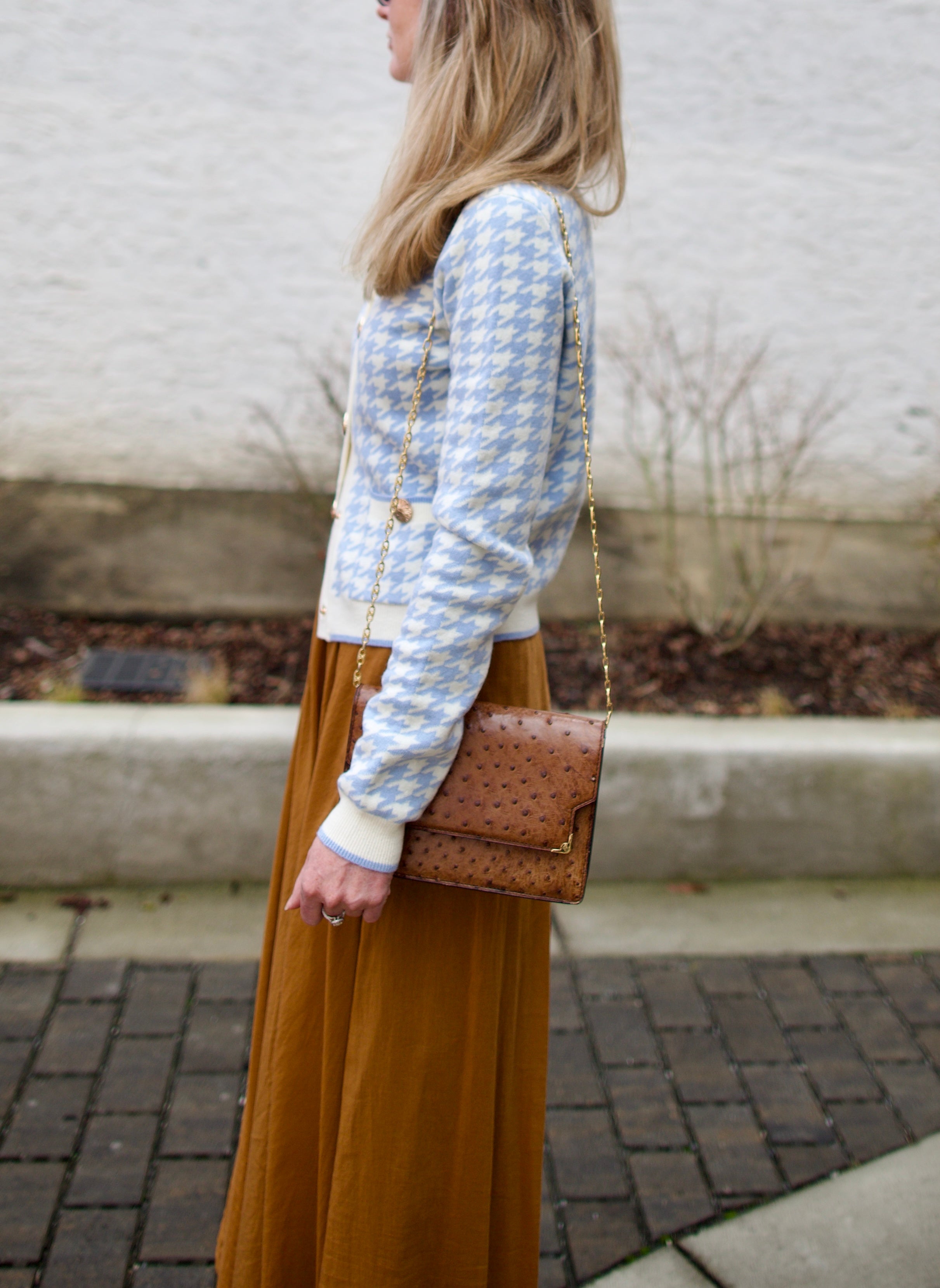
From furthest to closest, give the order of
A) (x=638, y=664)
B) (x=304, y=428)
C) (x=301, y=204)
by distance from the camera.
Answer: (x=304, y=428) < (x=301, y=204) < (x=638, y=664)

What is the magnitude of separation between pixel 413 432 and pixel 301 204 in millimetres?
3314

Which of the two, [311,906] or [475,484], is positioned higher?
[475,484]

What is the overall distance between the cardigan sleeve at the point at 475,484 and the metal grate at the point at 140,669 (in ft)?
7.78

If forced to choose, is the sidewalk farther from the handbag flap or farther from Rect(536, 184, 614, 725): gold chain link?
Rect(536, 184, 614, 725): gold chain link

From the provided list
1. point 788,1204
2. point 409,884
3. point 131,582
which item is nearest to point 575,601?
point 131,582

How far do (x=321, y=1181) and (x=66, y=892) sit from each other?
69.7 inches

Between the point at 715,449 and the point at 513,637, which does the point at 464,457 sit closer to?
the point at 513,637

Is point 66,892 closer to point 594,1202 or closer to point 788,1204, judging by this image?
point 594,1202

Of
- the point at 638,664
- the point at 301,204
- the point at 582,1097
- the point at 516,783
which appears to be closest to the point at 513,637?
the point at 516,783

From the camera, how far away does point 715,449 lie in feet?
14.7

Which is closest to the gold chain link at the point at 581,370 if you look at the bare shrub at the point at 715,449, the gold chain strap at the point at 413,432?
the gold chain strap at the point at 413,432

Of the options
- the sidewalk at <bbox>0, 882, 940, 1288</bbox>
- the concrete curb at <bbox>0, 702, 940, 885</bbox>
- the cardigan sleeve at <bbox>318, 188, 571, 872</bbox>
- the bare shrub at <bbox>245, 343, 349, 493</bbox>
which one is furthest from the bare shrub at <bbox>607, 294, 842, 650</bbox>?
the cardigan sleeve at <bbox>318, 188, 571, 872</bbox>

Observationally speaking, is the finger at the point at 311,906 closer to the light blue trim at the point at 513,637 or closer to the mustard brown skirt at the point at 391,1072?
the mustard brown skirt at the point at 391,1072

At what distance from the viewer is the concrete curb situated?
280 centimetres
